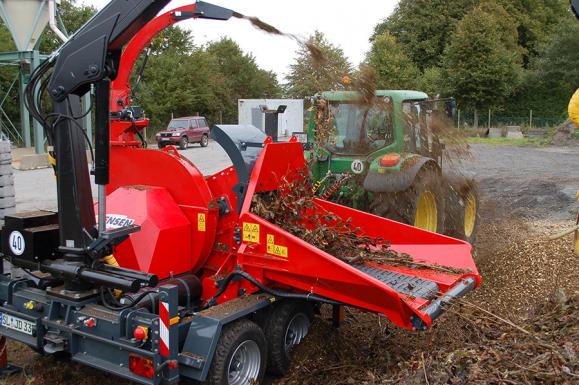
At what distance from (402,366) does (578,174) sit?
43.4ft

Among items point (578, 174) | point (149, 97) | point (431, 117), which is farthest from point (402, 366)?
point (149, 97)

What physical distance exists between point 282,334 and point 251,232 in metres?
0.78

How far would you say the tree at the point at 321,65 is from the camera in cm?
645

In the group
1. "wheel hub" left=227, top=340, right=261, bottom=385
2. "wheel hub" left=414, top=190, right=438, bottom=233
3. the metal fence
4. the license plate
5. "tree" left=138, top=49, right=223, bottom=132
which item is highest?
"tree" left=138, top=49, right=223, bottom=132

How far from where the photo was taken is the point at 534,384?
3012 millimetres

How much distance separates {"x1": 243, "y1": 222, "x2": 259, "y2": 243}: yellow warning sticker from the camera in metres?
4.09

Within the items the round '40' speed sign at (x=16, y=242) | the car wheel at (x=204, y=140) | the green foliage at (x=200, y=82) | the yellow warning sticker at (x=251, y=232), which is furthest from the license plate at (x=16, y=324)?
the green foliage at (x=200, y=82)

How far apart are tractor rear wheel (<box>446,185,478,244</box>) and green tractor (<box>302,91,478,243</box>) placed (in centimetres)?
2

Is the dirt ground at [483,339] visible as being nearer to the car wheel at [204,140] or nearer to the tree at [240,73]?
the car wheel at [204,140]

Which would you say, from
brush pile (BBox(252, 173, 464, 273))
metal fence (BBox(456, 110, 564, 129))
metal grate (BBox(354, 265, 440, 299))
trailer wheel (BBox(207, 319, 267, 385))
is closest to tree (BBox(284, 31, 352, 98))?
brush pile (BBox(252, 173, 464, 273))

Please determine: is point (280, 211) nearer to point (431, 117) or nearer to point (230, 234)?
point (230, 234)

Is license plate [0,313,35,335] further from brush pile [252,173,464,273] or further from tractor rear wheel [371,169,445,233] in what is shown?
tractor rear wheel [371,169,445,233]

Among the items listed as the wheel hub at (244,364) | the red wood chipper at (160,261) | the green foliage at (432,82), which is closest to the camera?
the red wood chipper at (160,261)

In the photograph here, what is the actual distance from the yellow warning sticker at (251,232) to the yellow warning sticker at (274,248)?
0.10m
